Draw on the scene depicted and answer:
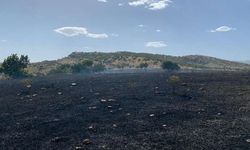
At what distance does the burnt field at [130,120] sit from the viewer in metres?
20.3

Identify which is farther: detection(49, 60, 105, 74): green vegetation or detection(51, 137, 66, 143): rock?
detection(49, 60, 105, 74): green vegetation

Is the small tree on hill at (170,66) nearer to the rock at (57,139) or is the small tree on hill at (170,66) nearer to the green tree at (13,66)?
the green tree at (13,66)

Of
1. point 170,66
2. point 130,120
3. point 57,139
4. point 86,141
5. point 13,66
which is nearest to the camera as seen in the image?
point 86,141

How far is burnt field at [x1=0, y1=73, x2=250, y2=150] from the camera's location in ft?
66.7

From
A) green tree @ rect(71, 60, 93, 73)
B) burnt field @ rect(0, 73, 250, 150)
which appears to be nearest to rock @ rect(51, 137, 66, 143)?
burnt field @ rect(0, 73, 250, 150)

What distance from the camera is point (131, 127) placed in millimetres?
23938

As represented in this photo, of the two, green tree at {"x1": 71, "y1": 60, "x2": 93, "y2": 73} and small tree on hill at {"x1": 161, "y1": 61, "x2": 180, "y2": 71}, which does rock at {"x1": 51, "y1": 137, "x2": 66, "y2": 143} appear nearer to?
green tree at {"x1": 71, "y1": 60, "x2": 93, "y2": 73}

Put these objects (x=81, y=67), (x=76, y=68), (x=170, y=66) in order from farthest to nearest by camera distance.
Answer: (x=170, y=66)
(x=81, y=67)
(x=76, y=68)

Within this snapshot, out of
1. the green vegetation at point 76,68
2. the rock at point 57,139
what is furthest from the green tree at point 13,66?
the rock at point 57,139

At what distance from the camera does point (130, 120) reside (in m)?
26.0

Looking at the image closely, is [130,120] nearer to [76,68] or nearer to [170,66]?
[76,68]

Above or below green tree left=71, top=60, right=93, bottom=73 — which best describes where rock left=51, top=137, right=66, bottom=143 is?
below

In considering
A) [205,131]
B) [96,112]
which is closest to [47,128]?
[96,112]

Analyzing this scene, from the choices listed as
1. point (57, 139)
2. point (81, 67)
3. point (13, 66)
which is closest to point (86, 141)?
point (57, 139)
